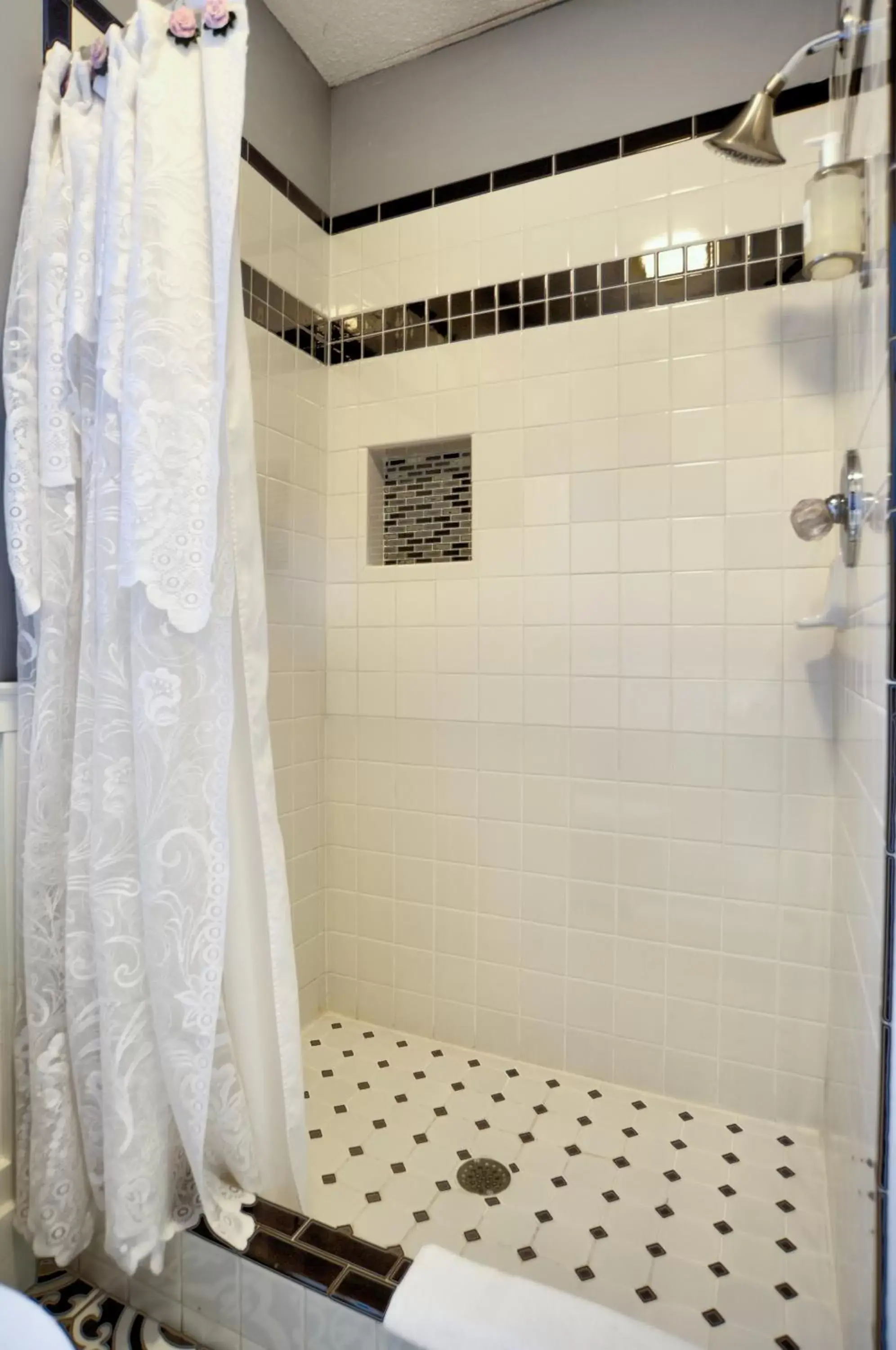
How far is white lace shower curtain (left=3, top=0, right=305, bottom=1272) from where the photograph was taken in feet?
3.35

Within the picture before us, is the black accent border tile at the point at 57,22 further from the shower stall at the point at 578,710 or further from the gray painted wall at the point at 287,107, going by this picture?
the gray painted wall at the point at 287,107

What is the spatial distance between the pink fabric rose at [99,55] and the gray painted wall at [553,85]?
1063mm

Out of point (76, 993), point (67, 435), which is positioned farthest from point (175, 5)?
point (76, 993)

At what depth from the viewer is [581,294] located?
1808 mm

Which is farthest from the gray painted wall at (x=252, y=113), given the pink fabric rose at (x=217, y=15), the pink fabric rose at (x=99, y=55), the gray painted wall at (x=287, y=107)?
the pink fabric rose at (x=217, y=15)

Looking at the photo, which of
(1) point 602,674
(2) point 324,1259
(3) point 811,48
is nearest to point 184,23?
(3) point 811,48

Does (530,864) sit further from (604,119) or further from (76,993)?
(604,119)

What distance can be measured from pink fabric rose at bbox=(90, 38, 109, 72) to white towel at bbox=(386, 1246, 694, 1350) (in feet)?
6.28

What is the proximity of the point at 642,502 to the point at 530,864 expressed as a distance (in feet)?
3.23

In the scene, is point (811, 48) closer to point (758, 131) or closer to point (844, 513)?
point (758, 131)

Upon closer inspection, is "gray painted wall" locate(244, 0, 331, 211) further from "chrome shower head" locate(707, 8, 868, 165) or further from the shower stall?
"chrome shower head" locate(707, 8, 868, 165)

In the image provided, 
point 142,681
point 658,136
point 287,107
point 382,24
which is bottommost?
point 142,681

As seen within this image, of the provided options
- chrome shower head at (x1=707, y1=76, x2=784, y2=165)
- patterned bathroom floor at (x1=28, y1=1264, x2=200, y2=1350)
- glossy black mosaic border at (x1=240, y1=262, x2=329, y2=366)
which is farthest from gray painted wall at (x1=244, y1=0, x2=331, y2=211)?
patterned bathroom floor at (x1=28, y1=1264, x2=200, y2=1350)

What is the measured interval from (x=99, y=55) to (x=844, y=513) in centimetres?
144
